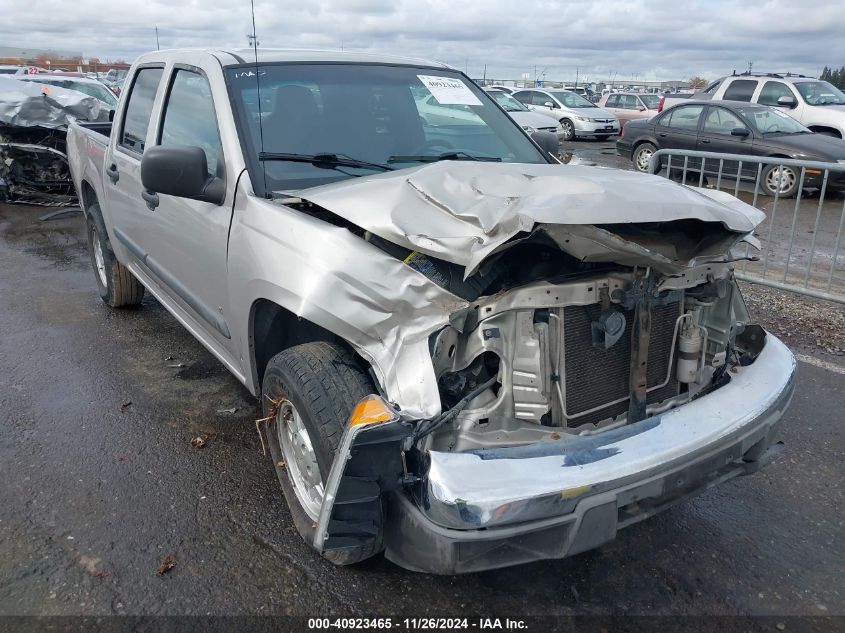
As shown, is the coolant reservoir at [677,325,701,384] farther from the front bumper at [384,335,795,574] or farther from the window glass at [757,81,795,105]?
the window glass at [757,81,795,105]

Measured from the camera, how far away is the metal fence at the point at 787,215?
5734 millimetres

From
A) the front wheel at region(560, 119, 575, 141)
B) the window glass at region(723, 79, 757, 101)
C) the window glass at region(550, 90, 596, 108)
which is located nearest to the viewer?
the window glass at region(723, 79, 757, 101)

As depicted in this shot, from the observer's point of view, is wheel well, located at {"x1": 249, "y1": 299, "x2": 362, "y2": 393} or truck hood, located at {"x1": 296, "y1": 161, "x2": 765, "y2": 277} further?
wheel well, located at {"x1": 249, "y1": 299, "x2": 362, "y2": 393}

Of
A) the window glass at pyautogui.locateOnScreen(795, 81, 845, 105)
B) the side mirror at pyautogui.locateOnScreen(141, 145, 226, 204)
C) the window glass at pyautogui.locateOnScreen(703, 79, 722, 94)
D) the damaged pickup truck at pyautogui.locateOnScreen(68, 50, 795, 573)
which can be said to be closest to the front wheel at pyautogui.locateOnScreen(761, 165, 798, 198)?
the window glass at pyautogui.locateOnScreen(795, 81, 845, 105)

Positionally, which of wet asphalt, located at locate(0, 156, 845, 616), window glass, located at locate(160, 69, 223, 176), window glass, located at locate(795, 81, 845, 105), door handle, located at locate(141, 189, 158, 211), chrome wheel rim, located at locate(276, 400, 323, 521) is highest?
window glass, located at locate(160, 69, 223, 176)

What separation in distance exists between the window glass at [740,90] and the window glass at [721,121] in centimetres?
293

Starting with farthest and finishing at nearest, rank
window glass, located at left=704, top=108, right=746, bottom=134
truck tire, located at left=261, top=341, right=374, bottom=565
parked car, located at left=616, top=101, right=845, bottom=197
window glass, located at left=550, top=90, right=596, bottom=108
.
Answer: window glass, located at left=550, top=90, right=596, bottom=108, window glass, located at left=704, top=108, right=746, bottom=134, parked car, located at left=616, top=101, right=845, bottom=197, truck tire, located at left=261, top=341, right=374, bottom=565

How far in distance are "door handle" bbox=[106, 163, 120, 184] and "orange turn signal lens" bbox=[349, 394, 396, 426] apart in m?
3.25

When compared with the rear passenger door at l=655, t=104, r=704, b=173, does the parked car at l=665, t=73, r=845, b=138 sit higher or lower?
higher

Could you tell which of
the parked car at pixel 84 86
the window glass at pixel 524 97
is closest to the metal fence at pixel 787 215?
the window glass at pixel 524 97

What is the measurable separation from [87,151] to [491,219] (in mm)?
4448

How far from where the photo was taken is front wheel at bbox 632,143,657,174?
1385 cm

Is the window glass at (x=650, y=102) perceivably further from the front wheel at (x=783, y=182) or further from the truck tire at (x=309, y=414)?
the truck tire at (x=309, y=414)

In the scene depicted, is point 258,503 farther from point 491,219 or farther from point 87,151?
point 87,151
